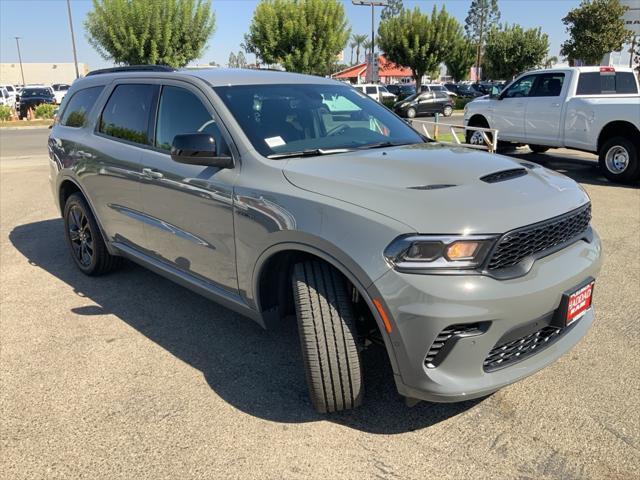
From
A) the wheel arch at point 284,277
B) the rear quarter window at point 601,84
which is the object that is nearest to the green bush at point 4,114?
the rear quarter window at point 601,84

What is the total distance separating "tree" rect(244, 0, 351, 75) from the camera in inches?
1237

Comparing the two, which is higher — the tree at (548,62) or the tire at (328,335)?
the tree at (548,62)

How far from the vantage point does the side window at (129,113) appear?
13.1 feet

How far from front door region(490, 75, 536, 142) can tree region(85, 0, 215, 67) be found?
77.0 ft

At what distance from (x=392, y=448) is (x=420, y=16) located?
37.6m

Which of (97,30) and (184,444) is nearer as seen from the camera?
(184,444)

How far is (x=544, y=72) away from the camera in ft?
34.3

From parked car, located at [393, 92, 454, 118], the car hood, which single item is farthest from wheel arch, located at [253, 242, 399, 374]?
parked car, located at [393, 92, 454, 118]

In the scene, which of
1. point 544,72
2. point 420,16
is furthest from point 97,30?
point 544,72

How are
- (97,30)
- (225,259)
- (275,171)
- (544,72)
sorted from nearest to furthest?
(275,171), (225,259), (544,72), (97,30)

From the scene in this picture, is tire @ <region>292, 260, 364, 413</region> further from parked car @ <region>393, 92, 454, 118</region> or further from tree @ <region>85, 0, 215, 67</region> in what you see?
tree @ <region>85, 0, 215, 67</region>

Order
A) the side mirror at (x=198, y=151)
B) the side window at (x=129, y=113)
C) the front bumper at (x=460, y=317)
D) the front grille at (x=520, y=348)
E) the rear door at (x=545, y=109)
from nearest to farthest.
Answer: the front bumper at (x=460, y=317) < the front grille at (x=520, y=348) < the side mirror at (x=198, y=151) < the side window at (x=129, y=113) < the rear door at (x=545, y=109)

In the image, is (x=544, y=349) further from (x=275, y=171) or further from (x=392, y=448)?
(x=275, y=171)

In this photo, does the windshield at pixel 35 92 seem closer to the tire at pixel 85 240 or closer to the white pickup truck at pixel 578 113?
the white pickup truck at pixel 578 113
